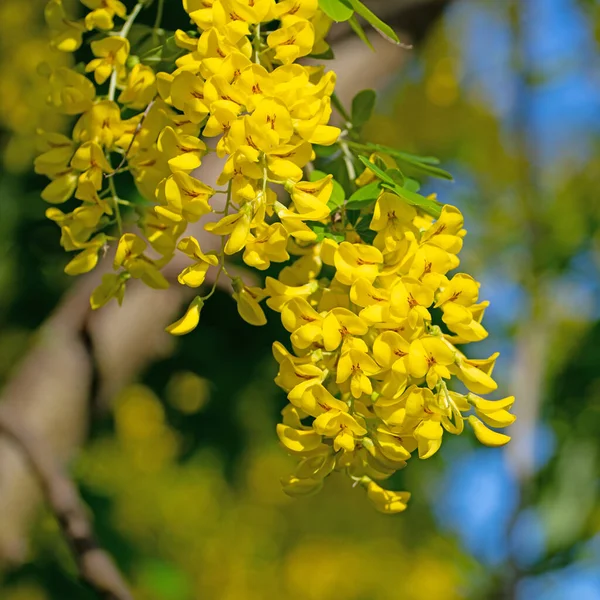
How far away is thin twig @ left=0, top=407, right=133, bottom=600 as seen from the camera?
890mm

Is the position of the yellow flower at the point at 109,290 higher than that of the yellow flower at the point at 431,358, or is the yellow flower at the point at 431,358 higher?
the yellow flower at the point at 431,358

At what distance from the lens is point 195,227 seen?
1073 mm

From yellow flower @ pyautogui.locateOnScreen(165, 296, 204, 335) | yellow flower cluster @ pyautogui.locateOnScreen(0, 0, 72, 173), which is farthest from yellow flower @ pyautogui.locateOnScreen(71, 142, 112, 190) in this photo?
yellow flower cluster @ pyautogui.locateOnScreen(0, 0, 72, 173)

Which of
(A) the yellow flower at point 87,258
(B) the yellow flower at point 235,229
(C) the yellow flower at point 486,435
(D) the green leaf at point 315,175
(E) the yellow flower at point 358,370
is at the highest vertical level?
(B) the yellow flower at point 235,229

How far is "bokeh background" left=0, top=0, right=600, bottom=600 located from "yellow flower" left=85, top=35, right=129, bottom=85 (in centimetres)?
79

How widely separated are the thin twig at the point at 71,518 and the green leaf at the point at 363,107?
54 cm

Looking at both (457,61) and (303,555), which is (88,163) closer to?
(457,61)

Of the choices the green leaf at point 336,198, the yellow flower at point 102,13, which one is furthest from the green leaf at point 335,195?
the yellow flower at point 102,13

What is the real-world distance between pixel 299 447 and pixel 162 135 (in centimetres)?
21

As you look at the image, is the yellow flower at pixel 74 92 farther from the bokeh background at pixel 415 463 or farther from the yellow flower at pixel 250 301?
the bokeh background at pixel 415 463

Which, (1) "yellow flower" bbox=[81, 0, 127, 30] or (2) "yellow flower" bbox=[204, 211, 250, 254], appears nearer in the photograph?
(2) "yellow flower" bbox=[204, 211, 250, 254]

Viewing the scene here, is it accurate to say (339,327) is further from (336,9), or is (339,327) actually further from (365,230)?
(336,9)

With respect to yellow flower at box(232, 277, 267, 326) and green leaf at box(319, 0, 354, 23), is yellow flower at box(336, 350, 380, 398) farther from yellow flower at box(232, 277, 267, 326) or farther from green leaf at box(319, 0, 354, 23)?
green leaf at box(319, 0, 354, 23)

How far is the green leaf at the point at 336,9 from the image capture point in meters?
0.53
